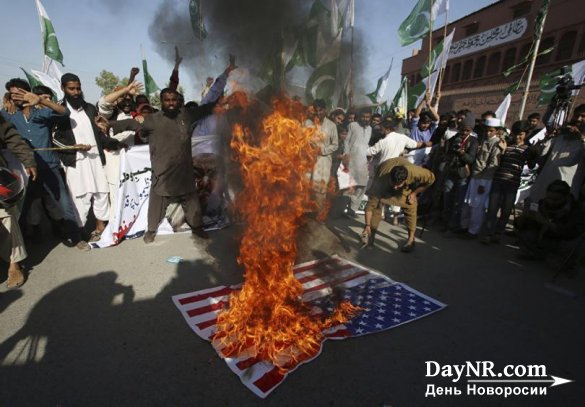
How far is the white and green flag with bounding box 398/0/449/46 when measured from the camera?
352 inches

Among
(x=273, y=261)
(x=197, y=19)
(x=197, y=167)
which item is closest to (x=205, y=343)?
(x=273, y=261)

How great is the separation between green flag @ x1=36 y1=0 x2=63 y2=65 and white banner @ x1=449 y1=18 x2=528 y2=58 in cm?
3129

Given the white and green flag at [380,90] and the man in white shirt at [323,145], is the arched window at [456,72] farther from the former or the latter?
the man in white shirt at [323,145]

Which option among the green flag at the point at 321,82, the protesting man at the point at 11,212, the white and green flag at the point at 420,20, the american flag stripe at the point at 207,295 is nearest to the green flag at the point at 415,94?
the white and green flag at the point at 420,20

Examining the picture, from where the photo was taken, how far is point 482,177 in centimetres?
607

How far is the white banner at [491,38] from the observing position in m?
25.7

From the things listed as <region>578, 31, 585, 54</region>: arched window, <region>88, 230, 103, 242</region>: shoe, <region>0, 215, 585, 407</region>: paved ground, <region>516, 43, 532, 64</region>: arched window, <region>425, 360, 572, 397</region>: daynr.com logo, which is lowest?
<region>425, 360, 572, 397</region>: daynr.com logo

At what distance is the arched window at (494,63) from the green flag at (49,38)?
31.9 metres

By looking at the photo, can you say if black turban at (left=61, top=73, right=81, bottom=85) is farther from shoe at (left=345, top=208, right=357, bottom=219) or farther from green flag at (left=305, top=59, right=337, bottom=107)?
shoe at (left=345, top=208, right=357, bottom=219)

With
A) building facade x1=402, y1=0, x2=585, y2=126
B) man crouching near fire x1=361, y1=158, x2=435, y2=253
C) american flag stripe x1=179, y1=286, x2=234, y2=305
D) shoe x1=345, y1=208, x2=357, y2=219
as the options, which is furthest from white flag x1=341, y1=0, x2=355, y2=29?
building facade x1=402, y1=0, x2=585, y2=126

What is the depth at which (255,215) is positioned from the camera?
12.4 ft

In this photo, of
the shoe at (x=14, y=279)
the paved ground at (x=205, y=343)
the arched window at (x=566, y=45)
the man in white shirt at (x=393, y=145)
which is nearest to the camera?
the paved ground at (x=205, y=343)

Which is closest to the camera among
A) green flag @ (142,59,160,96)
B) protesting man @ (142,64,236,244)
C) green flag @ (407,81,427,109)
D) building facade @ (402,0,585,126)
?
protesting man @ (142,64,236,244)

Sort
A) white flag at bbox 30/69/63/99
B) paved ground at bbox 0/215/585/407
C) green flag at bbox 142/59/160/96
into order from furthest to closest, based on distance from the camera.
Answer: green flag at bbox 142/59/160/96, white flag at bbox 30/69/63/99, paved ground at bbox 0/215/585/407
